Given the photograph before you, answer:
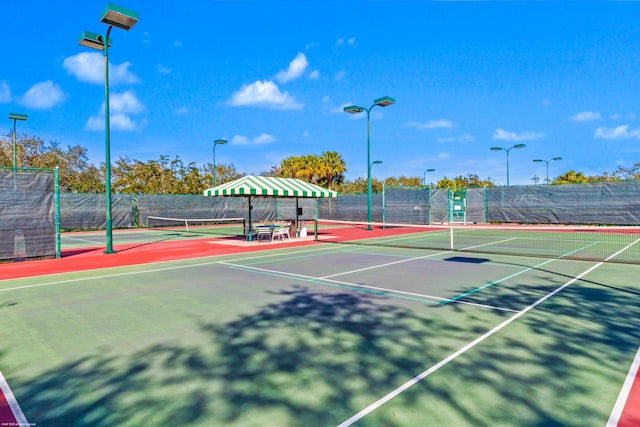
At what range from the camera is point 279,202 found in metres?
38.5

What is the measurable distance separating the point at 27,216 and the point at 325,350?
12.3m

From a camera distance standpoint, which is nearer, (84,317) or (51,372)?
(51,372)

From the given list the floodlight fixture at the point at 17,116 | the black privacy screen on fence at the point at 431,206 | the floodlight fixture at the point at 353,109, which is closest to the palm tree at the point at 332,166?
the black privacy screen on fence at the point at 431,206

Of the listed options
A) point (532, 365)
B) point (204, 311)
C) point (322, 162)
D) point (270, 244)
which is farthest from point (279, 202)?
point (532, 365)

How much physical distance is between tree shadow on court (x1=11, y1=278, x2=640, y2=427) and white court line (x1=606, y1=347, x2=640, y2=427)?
10cm

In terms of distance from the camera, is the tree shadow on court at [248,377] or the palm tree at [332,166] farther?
the palm tree at [332,166]

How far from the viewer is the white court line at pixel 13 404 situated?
310 centimetres

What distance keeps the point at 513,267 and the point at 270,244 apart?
400 inches

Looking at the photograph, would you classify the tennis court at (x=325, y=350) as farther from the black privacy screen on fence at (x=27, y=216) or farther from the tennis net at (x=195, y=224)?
the tennis net at (x=195, y=224)

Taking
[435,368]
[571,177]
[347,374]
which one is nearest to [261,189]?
[347,374]

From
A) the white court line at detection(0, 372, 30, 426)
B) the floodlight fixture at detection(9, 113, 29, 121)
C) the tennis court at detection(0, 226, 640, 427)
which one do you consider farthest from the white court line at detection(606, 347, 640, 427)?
the floodlight fixture at detection(9, 113, 29, 121)

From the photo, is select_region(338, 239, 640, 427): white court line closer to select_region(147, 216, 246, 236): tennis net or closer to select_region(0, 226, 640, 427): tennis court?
select_region(0, 226, 640, 427): tennis court

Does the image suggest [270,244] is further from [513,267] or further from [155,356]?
[155,356]

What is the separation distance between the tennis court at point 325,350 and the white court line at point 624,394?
0.07 ft
